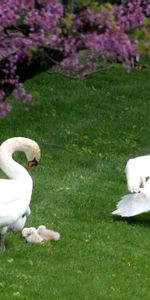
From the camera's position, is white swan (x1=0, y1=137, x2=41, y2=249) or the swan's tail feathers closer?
white swan (x1=0, y1=137, x2=41, y2=249)

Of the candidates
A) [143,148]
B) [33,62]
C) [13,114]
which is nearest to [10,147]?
[33,62]

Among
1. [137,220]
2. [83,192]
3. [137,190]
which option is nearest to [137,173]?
[137,190]

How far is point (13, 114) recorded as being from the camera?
65.6ft

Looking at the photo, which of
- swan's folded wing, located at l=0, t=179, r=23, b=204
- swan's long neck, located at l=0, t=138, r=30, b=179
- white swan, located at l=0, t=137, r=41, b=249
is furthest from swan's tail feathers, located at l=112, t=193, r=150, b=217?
swan's folded wing, located at l=0, t=179, r=23, b=204

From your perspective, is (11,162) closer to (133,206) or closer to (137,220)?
(133,206)

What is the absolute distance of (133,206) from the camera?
11547 millimetres

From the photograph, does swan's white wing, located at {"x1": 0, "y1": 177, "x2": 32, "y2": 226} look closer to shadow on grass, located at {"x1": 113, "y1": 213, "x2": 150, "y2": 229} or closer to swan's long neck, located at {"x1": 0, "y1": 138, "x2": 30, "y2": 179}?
swan's long neck, located at {"x1": 0, "y1": 138, "x2": 30, "y2": 179}

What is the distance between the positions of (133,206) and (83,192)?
6.87 feet

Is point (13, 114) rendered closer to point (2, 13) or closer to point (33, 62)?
point (33, 62)

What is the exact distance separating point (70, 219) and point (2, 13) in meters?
6.83

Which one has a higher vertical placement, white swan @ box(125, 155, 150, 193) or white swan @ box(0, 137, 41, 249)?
white swan @ box(0, 137, 41, 249)

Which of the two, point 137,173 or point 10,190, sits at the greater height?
point 10,190

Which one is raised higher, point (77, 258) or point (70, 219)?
point (77, 258)

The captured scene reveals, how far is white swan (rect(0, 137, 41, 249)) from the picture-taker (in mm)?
9203
